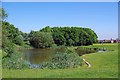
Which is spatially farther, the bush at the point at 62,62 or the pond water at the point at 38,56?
the pond water at the point at 38,56

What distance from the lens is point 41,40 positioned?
287ft

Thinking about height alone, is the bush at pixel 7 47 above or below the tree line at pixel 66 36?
below

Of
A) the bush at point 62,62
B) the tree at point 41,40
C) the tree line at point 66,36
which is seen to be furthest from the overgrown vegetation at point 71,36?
the bush at point 62,62

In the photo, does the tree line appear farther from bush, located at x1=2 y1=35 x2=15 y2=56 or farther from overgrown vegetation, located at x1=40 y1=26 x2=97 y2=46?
bush, located at x1=2 y1=35 x2=15 y2=56

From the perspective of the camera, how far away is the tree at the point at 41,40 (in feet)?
281

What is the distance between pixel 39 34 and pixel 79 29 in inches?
874

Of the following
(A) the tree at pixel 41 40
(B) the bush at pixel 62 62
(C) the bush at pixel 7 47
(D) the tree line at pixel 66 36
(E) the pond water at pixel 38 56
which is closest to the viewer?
(B) the bush at pixel 62 62

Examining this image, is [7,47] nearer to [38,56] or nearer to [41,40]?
[38,56]

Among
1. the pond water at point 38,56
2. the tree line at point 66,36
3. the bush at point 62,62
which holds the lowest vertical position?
the pond water at point 38,56

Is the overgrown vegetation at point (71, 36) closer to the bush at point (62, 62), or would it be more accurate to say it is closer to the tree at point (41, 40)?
the tree at point (41, 40)

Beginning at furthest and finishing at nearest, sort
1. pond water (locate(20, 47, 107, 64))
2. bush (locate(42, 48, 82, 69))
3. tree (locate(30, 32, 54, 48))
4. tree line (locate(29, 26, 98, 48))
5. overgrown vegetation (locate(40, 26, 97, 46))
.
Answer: overgrown vegetation (locate(40, 26, 97, 46)) < tree line (locate(29, 26, 98, 48)) < tree (locate(30, 32, 54, 48)) < pond water (locate(20, 47, 107, 64)) < bush (locate(42, 48, 82, 69))

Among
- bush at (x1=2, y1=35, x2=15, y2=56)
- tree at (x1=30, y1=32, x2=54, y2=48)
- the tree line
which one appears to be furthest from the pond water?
the tree line

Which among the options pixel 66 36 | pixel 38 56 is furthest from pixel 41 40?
pixel 38 56

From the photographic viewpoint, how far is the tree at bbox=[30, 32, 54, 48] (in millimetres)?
85750
